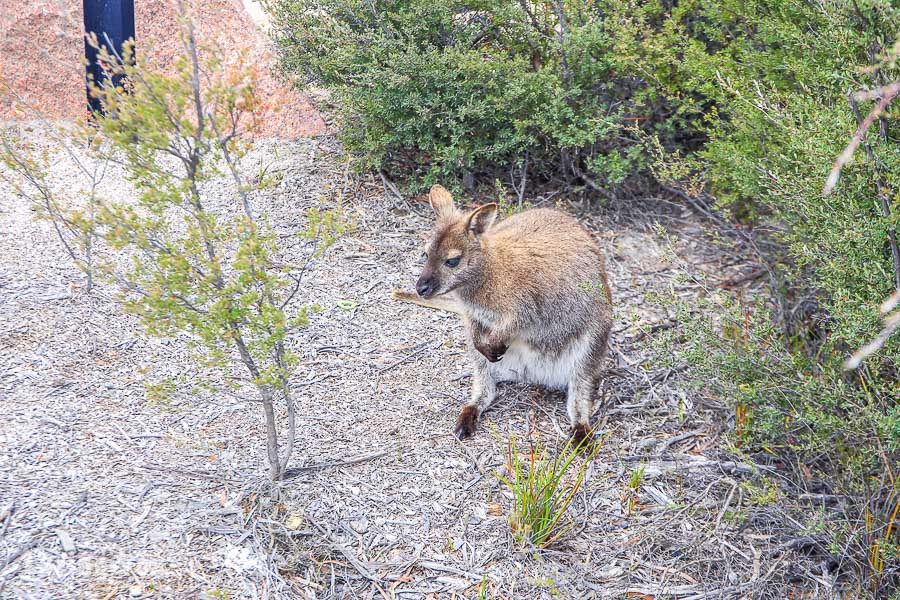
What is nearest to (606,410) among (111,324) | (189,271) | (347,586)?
(347,586)

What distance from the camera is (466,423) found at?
4090 mm

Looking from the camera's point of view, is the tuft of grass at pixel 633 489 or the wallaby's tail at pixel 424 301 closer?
the tuft of grass at pixel 633 489

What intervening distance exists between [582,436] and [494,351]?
0.63 metres

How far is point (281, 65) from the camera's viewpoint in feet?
19.5

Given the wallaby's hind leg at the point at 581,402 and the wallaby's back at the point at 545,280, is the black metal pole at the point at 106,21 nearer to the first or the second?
the wallaby's back at the point at 545,280

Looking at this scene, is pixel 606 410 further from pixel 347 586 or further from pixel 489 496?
pixel 347 586

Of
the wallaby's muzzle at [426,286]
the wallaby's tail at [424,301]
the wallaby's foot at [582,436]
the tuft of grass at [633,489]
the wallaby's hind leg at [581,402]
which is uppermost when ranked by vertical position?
the wallaby's muzzle at [426,286]

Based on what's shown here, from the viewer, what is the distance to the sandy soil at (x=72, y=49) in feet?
20.3

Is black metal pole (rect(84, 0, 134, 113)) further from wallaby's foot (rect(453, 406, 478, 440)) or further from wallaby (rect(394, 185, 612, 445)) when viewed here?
wallaby's foot (rect(453, 406, 478, 440))

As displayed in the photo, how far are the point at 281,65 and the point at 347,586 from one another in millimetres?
4070

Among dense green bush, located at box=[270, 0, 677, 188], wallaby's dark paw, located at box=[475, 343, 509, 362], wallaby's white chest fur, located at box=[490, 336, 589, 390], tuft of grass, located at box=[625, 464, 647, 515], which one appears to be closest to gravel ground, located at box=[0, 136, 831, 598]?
tuft of grass, located at box=[625, 464, 647, 515]

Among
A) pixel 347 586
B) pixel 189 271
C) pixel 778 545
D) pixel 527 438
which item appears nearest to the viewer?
pixel 189 271

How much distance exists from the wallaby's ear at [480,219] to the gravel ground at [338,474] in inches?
34.1

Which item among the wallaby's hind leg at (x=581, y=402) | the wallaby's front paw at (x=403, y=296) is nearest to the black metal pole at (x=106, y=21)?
the wallaby's front paw at (x=403, y=296)
